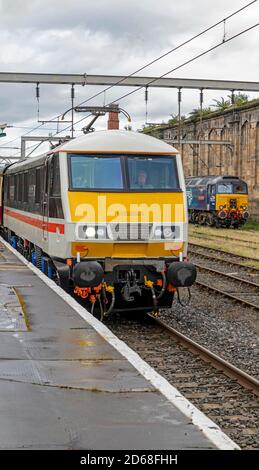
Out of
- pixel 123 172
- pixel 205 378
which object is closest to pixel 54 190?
pixel 123 172

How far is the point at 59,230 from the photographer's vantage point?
12031 mm

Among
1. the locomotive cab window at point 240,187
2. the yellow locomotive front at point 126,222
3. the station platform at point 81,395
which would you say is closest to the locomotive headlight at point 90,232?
the yellow locomotive front at point 126,222

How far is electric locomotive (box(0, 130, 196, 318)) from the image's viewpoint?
1151 cm

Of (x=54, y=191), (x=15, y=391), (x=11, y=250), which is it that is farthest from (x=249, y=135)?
(x=15, y=391)

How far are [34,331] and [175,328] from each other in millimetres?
3853

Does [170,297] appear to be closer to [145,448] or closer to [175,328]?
[175,328]

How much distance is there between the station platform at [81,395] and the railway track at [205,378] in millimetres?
832

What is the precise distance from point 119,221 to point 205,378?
3722mm

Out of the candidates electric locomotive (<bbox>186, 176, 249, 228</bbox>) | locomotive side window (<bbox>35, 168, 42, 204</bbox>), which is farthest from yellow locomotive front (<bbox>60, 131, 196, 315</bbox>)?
electric locomotive (<bbox>186, 176, 249, 228</bbox>)

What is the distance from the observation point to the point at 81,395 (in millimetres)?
6074

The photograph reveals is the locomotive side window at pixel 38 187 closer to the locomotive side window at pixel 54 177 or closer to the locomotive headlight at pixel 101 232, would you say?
the locomotive side window at pixel 54 177

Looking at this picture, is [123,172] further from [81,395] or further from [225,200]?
[225,200]

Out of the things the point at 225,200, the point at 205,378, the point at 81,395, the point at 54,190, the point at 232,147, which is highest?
the point at 232,147

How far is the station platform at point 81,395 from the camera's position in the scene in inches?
195
